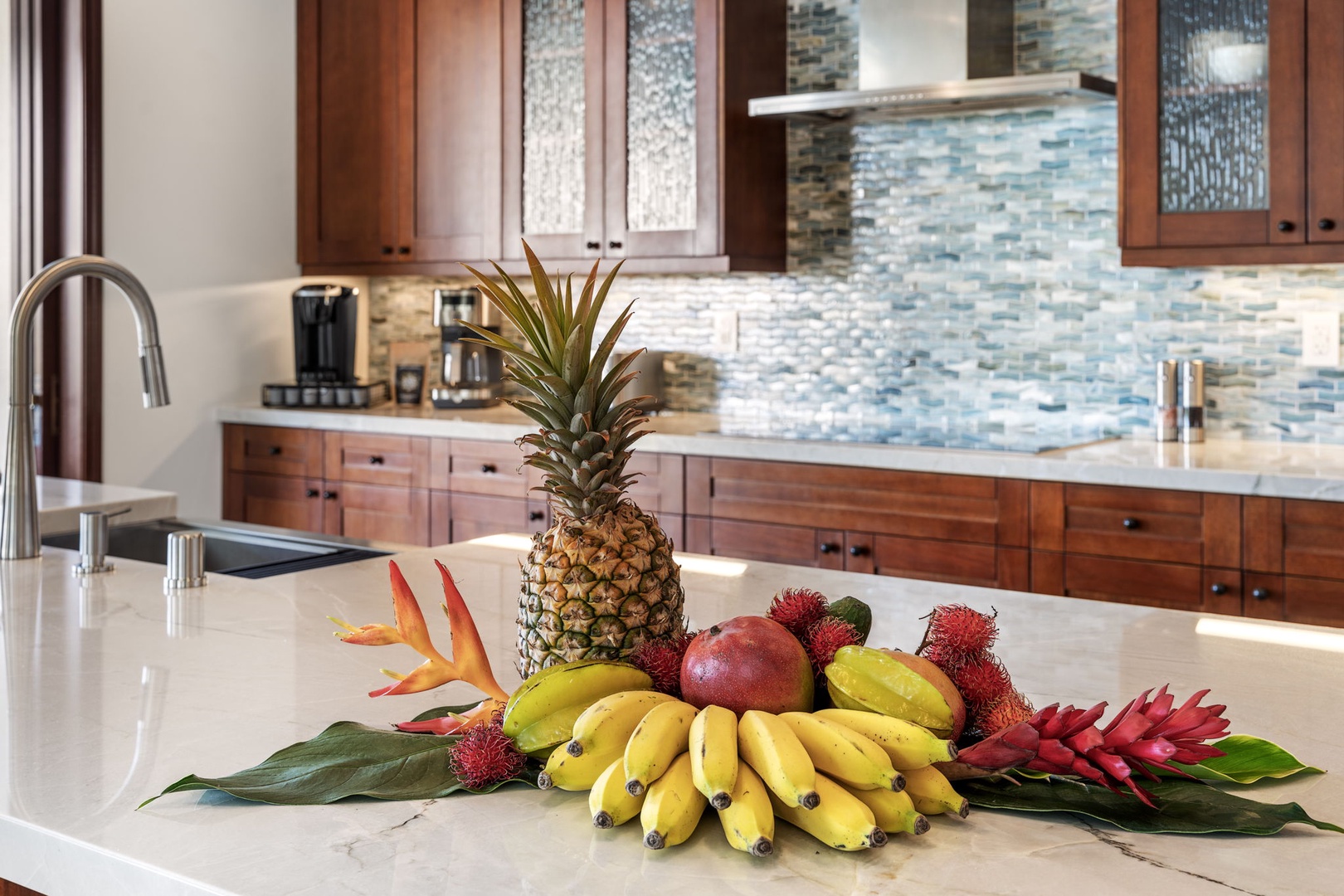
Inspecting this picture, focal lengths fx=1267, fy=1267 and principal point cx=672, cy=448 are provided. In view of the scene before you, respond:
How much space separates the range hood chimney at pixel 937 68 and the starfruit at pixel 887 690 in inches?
99.7

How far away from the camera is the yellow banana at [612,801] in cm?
88

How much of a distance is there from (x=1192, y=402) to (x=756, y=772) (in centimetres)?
267

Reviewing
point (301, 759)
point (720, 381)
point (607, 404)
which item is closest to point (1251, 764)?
point (607, 404)

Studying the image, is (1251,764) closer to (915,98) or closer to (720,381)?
(915,98)

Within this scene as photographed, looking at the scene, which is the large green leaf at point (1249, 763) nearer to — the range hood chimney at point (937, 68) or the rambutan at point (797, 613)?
the rambutan at point (797, 613)

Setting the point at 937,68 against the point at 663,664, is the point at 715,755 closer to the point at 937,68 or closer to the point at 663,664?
the point at 663,664

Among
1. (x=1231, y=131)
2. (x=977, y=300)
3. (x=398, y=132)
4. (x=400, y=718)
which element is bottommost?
(x=400, y=718)

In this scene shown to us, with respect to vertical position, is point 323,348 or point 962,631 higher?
point 323,348

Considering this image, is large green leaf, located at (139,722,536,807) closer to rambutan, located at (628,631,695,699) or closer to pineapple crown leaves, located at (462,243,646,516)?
rambutan, located at (628,631,695,699)

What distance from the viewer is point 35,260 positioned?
12.7ft

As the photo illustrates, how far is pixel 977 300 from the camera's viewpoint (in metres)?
3.66

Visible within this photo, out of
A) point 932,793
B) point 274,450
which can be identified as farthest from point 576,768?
point 274,450

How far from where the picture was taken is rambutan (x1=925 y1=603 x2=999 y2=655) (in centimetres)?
98

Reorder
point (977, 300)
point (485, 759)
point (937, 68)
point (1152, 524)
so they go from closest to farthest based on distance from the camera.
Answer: point (485, 759), point (1152, 524), point (937, 68), point (977, 300)
